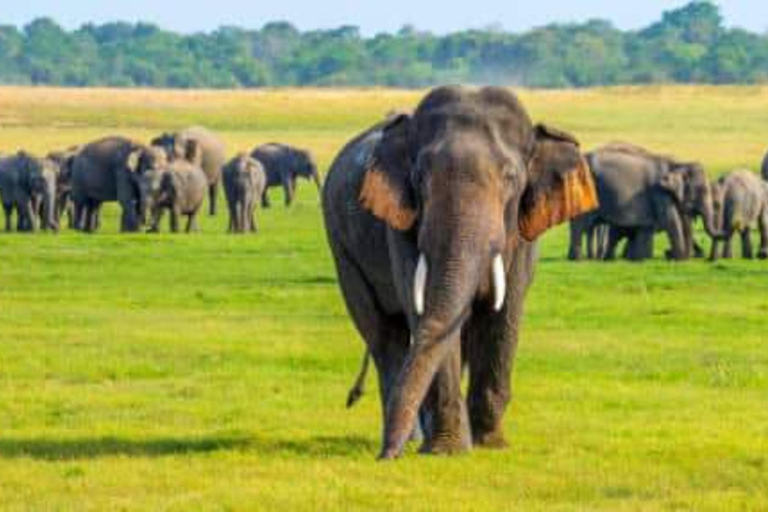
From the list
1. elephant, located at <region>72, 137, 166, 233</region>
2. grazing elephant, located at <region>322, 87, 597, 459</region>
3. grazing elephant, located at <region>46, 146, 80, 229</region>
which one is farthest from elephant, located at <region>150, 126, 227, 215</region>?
grazing elephant, located at <region>322, 87, 597, 459</region>

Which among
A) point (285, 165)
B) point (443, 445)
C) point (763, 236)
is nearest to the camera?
point (443, 445)

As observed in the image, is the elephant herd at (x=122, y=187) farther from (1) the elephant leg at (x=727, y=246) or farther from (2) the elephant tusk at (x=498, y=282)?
(2) the elephant tusk at (x=498, y=282)

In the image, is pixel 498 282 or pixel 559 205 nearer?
pixel 498 282

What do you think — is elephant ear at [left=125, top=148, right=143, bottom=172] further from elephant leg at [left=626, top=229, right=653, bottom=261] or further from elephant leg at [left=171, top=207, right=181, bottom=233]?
elephant leg at [left=626, top=229, right=653, bottom=261]

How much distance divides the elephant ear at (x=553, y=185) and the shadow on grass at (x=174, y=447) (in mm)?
1588

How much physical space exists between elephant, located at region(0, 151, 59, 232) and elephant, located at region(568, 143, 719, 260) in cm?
1193

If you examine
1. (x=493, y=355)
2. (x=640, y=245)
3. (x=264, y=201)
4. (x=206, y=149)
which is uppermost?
(x=493, y=355)

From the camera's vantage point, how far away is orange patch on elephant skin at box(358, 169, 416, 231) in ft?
42.5

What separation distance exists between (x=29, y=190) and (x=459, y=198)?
36461mm

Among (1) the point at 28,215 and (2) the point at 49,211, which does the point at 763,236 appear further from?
(1) the point at 28,215

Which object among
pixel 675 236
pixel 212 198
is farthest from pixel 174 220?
pixel 675 236

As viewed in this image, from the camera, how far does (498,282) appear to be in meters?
12.8

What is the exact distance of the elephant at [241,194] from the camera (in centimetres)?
4759

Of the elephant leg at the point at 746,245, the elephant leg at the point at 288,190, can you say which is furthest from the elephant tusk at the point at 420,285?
the elephant leg at the point at 288,190
